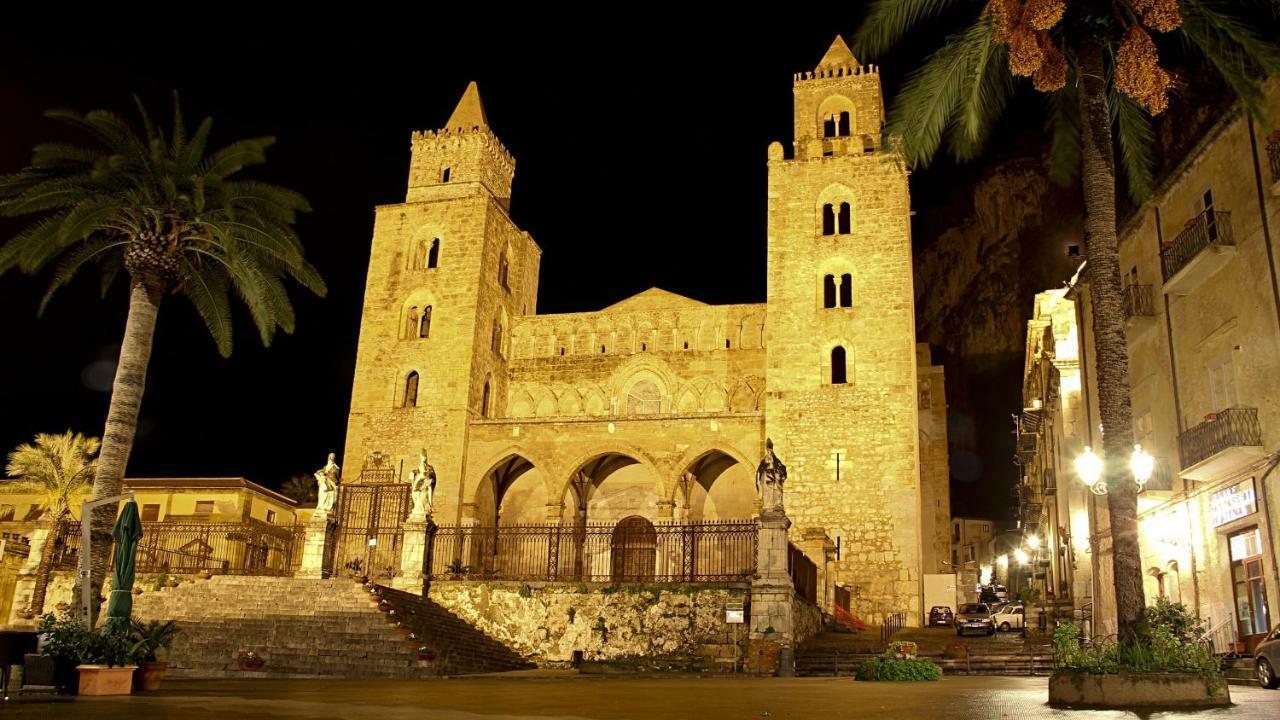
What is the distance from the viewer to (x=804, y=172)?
33875mm

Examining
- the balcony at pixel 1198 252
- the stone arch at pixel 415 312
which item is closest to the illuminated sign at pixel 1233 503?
the balcony at pixel 1198 252

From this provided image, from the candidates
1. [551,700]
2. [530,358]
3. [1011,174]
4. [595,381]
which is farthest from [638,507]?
[1011,174]

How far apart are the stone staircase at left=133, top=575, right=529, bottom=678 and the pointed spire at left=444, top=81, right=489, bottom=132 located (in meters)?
21.7

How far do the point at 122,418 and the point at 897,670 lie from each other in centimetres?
1268

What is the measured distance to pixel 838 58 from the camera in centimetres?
3619

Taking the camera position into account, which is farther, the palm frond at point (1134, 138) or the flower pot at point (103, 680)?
the palm frond at point (1134, 138)

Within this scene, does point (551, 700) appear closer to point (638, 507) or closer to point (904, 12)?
point (904, 12)

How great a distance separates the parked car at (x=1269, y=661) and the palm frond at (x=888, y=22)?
28.3ft

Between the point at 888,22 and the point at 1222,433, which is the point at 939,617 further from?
the point at 888,22

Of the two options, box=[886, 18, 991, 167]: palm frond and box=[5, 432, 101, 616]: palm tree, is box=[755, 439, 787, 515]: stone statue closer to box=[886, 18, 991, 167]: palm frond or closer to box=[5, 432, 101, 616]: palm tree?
box=[886, 18, 991, 167]: palm frond

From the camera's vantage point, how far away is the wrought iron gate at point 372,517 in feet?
94.9

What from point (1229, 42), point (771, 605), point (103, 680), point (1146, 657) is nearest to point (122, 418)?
point (103, 680)

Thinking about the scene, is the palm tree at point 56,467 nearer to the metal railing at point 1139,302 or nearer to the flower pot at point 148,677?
the flower pot at point 148,677

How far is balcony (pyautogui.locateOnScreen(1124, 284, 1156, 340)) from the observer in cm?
1980
